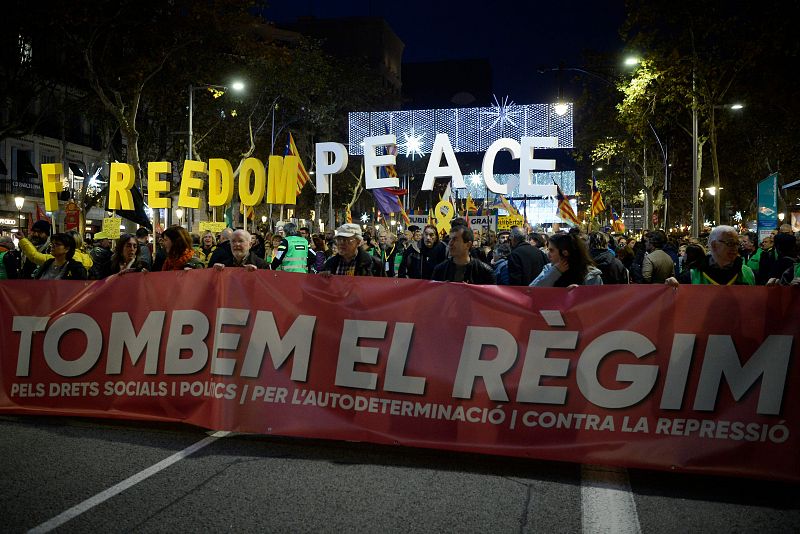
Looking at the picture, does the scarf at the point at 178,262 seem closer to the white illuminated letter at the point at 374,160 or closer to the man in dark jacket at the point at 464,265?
the man in dark jacket at the point at 464,265

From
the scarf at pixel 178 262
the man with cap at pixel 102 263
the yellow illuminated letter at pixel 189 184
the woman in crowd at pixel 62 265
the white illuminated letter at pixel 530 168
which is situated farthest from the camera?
the yellow illuminated letter at pixel 189 184

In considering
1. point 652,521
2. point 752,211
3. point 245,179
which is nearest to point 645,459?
point 652,521

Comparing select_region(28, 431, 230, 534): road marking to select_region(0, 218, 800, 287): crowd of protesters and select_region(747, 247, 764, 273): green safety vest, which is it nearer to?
select_region(0, 218, 800, 287): crowd of protesters

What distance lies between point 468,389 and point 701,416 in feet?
5.13

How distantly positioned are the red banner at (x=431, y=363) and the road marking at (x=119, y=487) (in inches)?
12.3

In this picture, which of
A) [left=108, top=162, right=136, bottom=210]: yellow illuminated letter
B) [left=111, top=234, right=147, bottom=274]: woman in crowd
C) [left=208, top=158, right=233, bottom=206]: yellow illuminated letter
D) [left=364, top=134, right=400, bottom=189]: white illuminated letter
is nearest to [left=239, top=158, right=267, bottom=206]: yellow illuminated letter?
[left=208, top=158, right=233, bottom=206]: yellow illuminated letter

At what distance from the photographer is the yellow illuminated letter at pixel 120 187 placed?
46.8 feet

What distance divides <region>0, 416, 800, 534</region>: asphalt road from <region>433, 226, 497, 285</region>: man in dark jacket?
6.58 feet

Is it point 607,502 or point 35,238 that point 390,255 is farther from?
point 607,502

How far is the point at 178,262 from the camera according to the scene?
7.70 m

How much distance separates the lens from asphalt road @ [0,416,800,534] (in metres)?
4.43

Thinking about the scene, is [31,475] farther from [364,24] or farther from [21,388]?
[364,24]

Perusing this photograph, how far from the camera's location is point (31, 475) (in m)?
5.21

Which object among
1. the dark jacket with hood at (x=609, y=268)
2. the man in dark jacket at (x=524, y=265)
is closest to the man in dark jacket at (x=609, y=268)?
the dark jacket with hood at (x=609, y=268)
